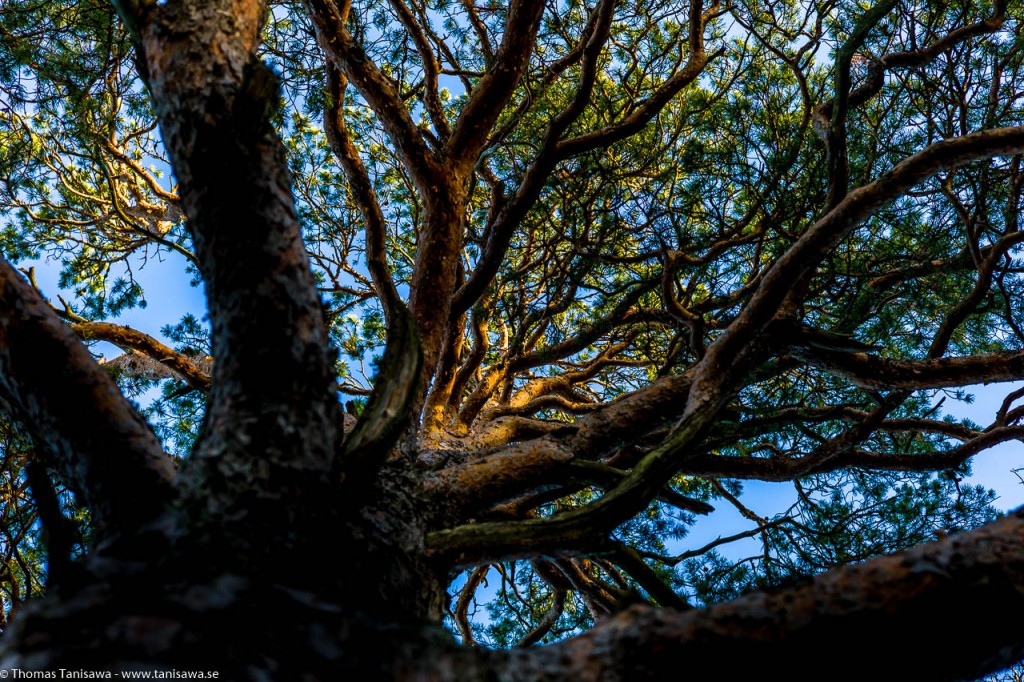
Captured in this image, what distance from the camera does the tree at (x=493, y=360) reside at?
0.87 m

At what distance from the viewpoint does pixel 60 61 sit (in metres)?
3.50

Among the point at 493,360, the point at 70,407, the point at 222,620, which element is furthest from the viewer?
the point at 493,360

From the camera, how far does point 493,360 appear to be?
16.7ft

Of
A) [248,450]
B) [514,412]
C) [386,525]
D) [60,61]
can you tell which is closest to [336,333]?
[514,412]

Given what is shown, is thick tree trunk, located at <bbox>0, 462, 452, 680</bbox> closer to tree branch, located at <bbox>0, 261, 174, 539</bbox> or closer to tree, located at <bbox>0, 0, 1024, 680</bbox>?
tree, located at <bbox>0, 0, 1024, 680</bbox>

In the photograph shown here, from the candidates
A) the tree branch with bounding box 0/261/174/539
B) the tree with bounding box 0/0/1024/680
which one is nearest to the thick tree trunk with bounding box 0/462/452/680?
the tree with bounding box 0/0/1024/680

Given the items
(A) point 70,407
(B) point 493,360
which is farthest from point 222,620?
(B) point 493,360

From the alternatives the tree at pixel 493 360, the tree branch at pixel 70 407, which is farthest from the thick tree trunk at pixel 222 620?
the tree branch at pixel 70 407

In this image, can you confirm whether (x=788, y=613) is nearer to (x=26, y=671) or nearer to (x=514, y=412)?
(x=26, y=671)

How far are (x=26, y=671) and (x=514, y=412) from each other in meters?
3.17

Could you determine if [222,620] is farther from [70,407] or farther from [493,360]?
[493,360]

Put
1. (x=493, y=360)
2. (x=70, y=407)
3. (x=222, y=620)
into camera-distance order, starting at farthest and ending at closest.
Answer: (x=493, y=360), (x=70, y=407), (x=222, y=620)

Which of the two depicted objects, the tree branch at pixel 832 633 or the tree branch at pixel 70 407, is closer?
the tree branch at pixel 832 633

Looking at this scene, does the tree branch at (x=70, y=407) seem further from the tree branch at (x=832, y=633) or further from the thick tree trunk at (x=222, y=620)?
the tree branch at (x=832, y=633)
